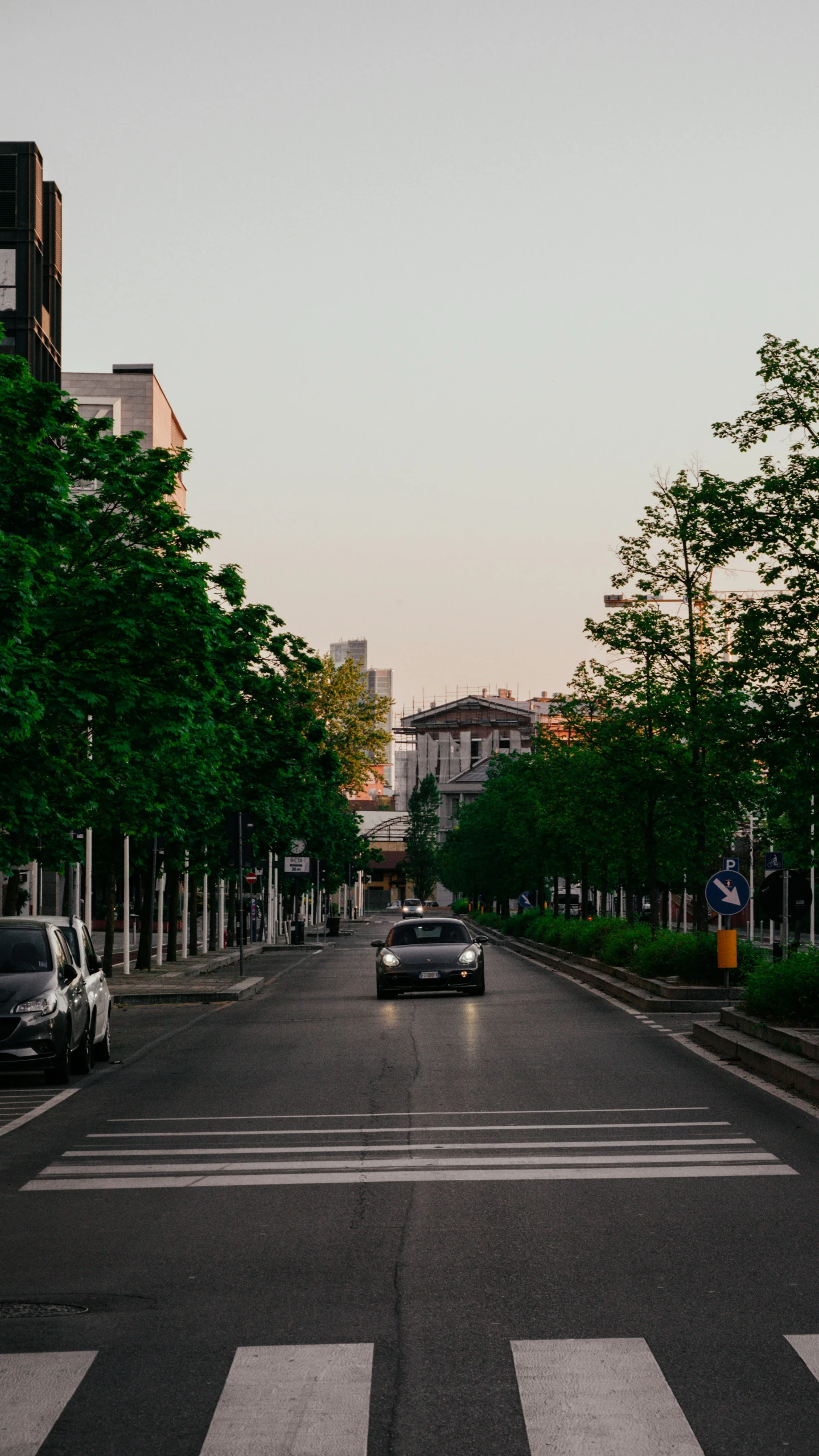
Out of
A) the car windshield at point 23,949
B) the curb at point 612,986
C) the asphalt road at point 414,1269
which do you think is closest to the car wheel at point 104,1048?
the car windshield at point 23,949

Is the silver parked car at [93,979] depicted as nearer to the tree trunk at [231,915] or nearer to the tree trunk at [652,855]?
the tree trunk at [652,855]

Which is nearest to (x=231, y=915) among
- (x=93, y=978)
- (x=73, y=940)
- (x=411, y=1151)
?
(x=73, y=940)

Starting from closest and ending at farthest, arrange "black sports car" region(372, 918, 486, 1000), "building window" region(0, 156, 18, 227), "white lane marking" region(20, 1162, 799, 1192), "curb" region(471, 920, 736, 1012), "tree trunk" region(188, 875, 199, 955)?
"white lane marking" region(20, 1162, 799, 1192) < "curb" region(471, 920, 736, 1012) < "black sports car" region(372, 918, 486, 1000) < "tree trunk" region(188, 875, 199, 955) < "building window" region(0, 156, 18, 227)

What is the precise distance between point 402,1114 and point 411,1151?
210 cm

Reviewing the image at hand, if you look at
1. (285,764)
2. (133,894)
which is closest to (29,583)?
(285,764)

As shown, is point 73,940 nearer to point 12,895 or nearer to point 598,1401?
point 12,895

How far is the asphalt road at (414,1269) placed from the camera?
5984 millimetres

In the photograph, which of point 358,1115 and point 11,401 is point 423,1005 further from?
point 358,1115

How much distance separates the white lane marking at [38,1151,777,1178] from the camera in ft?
38.2

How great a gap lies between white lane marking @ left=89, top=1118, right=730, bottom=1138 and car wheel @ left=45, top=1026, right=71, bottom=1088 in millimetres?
3635

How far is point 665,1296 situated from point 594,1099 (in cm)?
769

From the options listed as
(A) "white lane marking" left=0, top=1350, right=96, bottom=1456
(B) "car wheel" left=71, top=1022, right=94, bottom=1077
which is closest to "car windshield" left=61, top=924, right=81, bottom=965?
(B) "car wheel" left=71, top=1022, right=94, bottom=1077

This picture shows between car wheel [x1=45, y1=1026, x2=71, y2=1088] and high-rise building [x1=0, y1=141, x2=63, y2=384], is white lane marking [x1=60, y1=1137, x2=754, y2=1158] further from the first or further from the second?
high-rise building [x1=0, y1=141, x2=63, y2=384]

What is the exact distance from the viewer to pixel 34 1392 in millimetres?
6383
